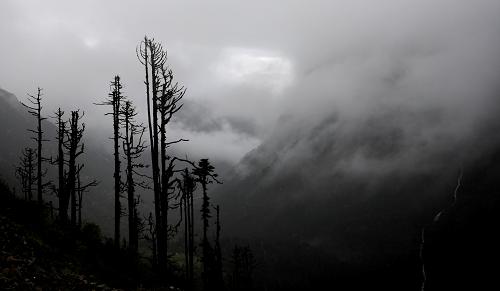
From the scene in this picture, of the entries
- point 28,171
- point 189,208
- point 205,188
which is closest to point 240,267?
point 189,208

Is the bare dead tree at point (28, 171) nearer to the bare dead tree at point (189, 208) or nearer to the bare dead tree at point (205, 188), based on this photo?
the bare dead tree at point (189, 208)

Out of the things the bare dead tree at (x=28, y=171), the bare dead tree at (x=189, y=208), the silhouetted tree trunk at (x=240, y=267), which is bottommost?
the silhouetted tree trunk at (x=240, y=267)

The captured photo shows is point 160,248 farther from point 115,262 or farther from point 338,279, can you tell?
point 338,279

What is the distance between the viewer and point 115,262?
1962 cm

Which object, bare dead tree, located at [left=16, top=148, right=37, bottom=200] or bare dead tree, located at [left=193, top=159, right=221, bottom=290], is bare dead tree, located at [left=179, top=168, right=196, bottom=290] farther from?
bare dead tree, located at [left=16, top=148, right=37, bottom=200]

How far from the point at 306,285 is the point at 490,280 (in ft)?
228

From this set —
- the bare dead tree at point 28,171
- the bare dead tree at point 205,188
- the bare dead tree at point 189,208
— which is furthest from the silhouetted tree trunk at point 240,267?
the bare dead tree at point 28,171

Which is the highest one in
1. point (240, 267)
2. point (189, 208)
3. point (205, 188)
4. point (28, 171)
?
point (28, 171)

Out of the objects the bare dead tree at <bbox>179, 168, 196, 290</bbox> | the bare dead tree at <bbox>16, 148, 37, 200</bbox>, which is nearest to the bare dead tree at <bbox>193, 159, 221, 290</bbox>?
the bare dead tree at <bbox>179, 168, 196, 290</bbox>

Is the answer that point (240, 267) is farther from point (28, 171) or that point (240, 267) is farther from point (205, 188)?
point (28, 171)

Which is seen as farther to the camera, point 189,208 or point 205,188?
point 205,188

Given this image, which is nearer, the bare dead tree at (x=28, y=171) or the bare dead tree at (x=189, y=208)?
the bare dead tree at (x=189, y=208)

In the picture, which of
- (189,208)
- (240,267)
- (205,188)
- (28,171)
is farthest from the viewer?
(240,267)

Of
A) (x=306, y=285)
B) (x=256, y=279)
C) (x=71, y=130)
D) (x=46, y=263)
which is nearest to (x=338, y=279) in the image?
(x=306, y=285)
